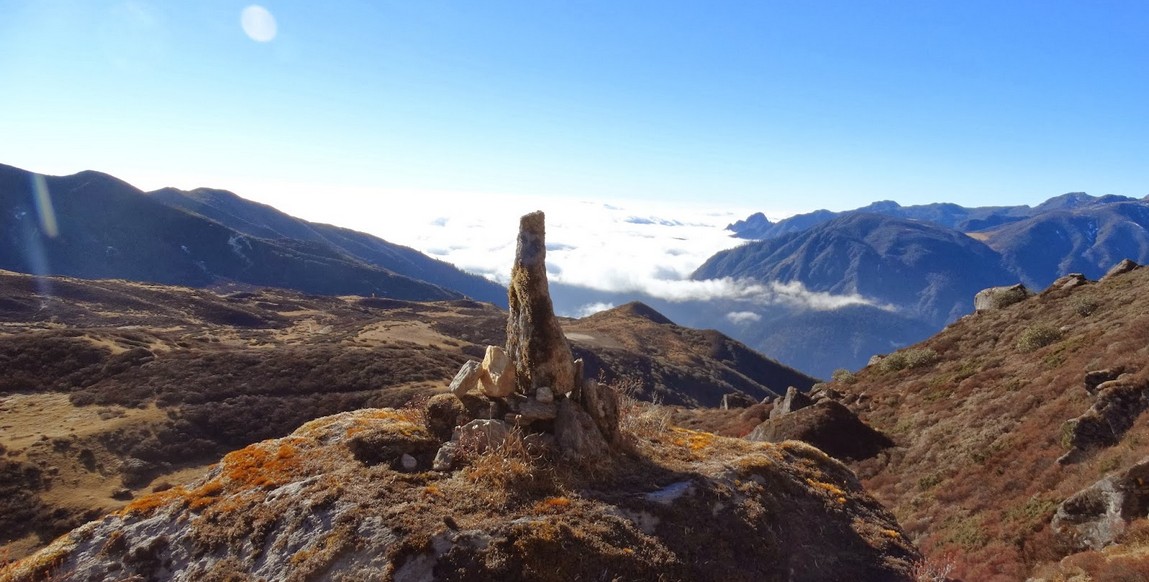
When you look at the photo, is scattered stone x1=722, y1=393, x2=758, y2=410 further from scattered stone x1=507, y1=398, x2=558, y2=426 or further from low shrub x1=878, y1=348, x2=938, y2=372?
scattered stone x1=507, y1=398, x2=558, y2=426

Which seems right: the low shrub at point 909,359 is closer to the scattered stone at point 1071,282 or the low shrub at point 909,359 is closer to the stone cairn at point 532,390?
the scattered stone at point 1071,282

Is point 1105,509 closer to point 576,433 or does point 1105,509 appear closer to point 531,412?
point 576,433

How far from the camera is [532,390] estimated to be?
1273 centimetres

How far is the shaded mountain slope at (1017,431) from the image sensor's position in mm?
13219

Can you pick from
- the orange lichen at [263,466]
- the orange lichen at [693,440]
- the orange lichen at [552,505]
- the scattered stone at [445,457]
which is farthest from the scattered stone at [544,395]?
the orange lichen at [263,466]

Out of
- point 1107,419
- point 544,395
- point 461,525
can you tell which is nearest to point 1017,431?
point 1107,419

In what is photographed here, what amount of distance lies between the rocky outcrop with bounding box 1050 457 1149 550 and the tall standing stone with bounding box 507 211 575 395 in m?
10.8

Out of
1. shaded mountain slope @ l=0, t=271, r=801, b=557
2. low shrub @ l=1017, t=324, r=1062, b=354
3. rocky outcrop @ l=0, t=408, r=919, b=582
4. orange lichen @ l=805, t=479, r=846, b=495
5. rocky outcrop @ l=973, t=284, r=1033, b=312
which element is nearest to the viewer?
rocky outcrop @ l=0, t=408, r=919, b=582

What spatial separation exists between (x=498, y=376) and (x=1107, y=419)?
16.6 m

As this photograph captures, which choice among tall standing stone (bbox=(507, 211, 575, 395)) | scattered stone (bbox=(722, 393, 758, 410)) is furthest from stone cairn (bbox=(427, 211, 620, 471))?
scattered stone (bbox=(722, 393, 758, 410))

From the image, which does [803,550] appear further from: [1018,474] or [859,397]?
[859,397]

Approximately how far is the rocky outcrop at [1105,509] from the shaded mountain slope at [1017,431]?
0.54 feet

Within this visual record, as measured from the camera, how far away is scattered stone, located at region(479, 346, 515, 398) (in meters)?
12.5

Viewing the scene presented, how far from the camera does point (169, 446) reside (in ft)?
120
